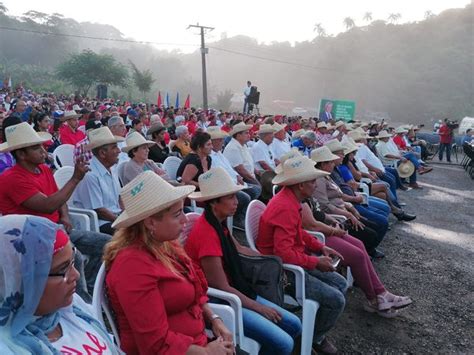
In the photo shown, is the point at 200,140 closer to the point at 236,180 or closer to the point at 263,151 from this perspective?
the point at 236,180

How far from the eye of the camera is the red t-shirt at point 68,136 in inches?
266

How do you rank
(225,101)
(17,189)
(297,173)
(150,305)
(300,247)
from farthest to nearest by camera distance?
(225,101) → (297,173) → (300,247) → (17,189) → (150,305)

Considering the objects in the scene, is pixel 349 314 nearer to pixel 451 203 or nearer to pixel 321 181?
pixel 321 181

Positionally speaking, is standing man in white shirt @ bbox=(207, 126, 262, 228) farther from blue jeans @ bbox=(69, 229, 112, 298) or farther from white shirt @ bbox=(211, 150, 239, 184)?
blue jeans @ bbox=(69, 229, 112, 298)

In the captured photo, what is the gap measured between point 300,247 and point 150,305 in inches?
65.1

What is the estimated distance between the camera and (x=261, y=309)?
2416 mm

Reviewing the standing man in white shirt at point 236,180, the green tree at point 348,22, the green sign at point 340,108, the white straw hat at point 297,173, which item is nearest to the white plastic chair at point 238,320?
the white straw hat at point 297,173

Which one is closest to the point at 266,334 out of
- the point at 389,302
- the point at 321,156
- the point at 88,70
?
the point at 389,302

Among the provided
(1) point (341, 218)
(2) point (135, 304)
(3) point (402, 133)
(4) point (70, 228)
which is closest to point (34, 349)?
(2) point (135, 304)

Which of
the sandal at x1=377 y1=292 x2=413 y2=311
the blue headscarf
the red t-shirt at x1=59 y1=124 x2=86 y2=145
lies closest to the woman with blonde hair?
the blue headscarf

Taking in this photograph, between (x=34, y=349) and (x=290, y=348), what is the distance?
58.8 inches

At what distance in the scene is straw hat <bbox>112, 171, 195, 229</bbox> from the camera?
Answer: 1.86 m

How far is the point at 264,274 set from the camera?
266cm

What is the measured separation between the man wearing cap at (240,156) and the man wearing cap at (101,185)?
2.63 metres
